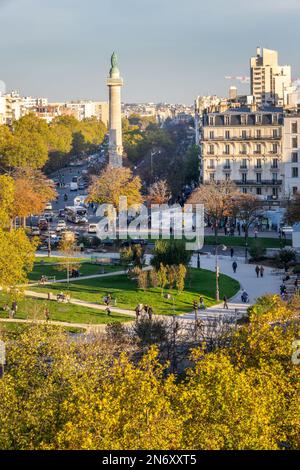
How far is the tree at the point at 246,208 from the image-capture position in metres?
58.2

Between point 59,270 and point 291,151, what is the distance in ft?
85.8

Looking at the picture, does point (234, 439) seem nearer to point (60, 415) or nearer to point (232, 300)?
point (60, 415)

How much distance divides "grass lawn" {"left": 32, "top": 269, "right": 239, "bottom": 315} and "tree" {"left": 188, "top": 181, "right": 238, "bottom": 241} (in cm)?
1438

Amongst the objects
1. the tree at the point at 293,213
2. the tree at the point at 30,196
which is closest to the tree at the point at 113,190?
the tree at the point at 30,196

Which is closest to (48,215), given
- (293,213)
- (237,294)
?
(293,213)

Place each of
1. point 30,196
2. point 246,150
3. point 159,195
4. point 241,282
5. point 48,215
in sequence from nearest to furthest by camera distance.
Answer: point 241,282, point 30,196, point 246,150, point 48,215, point 159,195

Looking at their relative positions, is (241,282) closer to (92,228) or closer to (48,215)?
(92,228)

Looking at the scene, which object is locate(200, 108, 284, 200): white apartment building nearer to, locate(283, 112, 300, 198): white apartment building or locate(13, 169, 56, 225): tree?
locate(283, 112, 300, 198): white apartment building

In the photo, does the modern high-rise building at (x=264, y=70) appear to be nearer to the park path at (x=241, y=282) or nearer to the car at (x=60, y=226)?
the car at (x=60, y=226)

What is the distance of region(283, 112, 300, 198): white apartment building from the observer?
218ft

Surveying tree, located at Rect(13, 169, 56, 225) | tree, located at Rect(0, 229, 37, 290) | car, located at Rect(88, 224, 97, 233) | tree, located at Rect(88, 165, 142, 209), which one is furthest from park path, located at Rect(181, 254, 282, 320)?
tree, located at Rect(13, 169, 56, 225)

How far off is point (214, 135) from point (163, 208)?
6.16 metres

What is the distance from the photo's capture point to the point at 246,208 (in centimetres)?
5838
